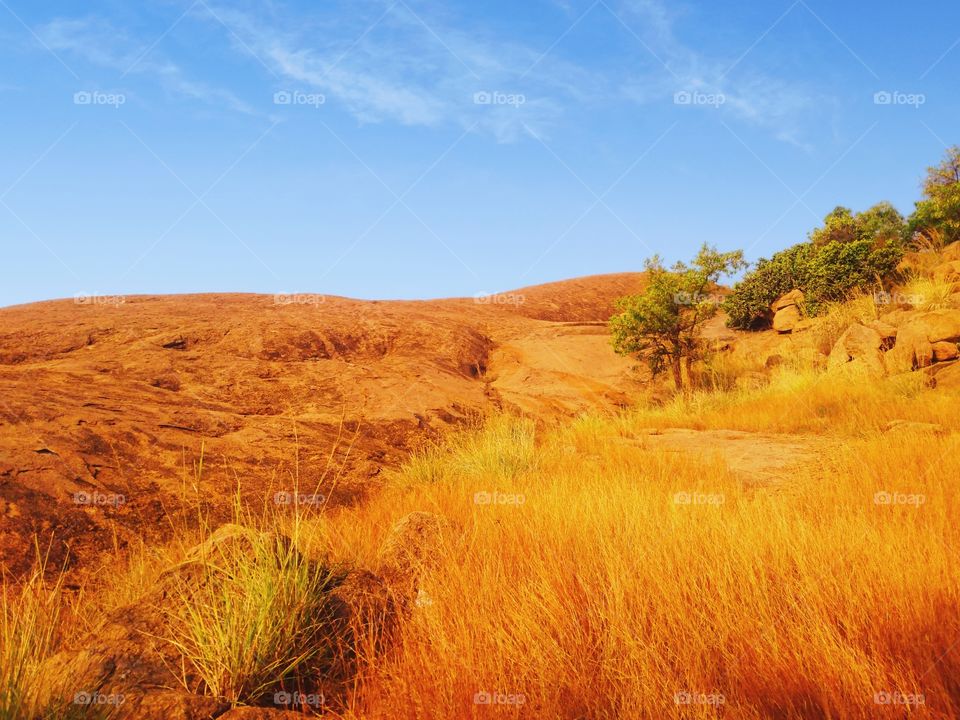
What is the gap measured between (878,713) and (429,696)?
1649mm

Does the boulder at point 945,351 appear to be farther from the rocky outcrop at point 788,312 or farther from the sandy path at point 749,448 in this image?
the rocky outcrop at point 788,312

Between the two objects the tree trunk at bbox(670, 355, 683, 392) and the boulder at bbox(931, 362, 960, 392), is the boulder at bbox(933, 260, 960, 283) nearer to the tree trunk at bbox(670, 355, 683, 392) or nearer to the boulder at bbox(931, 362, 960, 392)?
the boulder at bbox(931, 362, 960, 392)

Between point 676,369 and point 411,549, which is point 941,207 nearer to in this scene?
point 676,369

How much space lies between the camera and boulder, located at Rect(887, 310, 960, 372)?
9.85 meters

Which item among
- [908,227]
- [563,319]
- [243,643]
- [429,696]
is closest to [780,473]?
[429,696]

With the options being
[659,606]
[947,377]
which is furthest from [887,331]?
[659,606]

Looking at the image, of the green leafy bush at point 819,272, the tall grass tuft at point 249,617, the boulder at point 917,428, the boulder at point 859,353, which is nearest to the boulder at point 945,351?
the boulder at point 859,353

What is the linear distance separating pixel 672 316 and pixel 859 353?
3588 millimetres

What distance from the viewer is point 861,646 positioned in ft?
8.02

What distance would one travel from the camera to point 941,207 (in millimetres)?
15547

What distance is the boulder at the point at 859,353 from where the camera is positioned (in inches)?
406

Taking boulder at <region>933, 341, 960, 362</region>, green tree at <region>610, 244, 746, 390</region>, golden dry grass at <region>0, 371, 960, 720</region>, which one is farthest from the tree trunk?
golden dry grass at <region>0, 371, 960, 720</region>

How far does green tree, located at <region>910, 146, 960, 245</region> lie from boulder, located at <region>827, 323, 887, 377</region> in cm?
641

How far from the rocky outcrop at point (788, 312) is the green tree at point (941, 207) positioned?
13.3 ft
